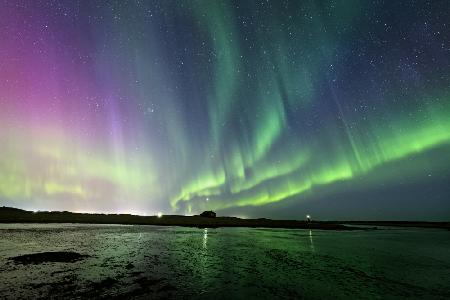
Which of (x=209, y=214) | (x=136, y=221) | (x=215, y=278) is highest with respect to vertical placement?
(x=209, y=214)

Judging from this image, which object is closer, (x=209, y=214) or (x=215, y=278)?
(x=215, y=278)

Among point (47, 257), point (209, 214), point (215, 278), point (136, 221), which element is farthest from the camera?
point (209, 214)

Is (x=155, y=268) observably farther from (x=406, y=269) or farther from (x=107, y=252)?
(x=406, y=269)

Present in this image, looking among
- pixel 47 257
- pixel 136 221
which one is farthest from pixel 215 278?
pixel 136 221

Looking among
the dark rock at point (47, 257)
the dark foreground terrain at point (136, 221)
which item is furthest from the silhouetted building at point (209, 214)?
the dark rock at point (47, 257)

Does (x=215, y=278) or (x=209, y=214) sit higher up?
(x=209, y=214)

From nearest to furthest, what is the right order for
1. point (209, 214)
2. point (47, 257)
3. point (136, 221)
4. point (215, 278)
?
1. point (215, 278)
2. point (47, 257)
3. point (136, 221)
4. point (209, 214)

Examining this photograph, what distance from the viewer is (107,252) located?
Result: 23453 mm

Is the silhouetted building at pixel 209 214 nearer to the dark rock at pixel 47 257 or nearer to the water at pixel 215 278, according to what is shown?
the water at pixel 215 278

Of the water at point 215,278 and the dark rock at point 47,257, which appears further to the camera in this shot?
the dark rock at point 47,257

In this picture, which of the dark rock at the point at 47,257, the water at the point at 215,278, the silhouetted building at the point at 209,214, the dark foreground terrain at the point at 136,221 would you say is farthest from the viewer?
the silhouetted building at the point at 209,214

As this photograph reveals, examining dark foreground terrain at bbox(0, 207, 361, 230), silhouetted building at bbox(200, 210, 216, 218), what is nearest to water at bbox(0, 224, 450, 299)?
dark foreground terrain at bbox(0, 207, 361, 230)

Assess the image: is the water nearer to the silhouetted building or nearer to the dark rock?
the dark rock

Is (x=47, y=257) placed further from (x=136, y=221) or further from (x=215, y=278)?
(x=136, y=221)
